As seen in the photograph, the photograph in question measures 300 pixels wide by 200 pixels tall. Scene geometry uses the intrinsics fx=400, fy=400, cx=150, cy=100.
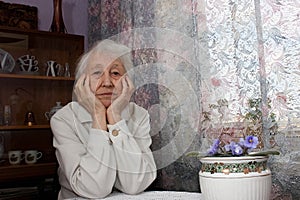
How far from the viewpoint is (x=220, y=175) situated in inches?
37.0

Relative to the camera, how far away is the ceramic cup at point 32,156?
7.75 feet

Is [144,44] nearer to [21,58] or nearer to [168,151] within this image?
[168,151]

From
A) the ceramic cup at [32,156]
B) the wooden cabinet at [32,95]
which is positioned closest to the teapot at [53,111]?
the wooden cabinet at [32,95]

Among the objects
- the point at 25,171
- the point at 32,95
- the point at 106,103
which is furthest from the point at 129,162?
the point at 32,95

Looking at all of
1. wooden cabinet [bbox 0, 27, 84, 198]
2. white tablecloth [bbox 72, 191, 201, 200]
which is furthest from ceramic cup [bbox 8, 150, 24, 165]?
white tablecloth [bbox 72, 191, 201, 200]

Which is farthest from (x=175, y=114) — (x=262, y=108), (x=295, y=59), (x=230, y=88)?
(x=295, y=59)

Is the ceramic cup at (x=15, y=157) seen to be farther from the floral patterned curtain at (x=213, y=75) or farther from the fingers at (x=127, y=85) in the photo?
the fingers at (x=127, y=85)

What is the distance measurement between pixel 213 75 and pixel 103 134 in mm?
632

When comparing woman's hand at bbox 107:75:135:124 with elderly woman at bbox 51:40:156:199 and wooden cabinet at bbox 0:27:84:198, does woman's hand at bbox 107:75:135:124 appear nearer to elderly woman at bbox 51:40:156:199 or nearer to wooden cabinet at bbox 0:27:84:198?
elderly woman at bbox 51:40:156:199

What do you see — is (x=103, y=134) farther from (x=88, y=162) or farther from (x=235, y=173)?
(x=235, y=173)

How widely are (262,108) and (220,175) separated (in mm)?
739

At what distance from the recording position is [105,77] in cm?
151

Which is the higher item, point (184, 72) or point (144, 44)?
point (144, 44)

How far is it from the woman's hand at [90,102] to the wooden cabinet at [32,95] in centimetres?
95
